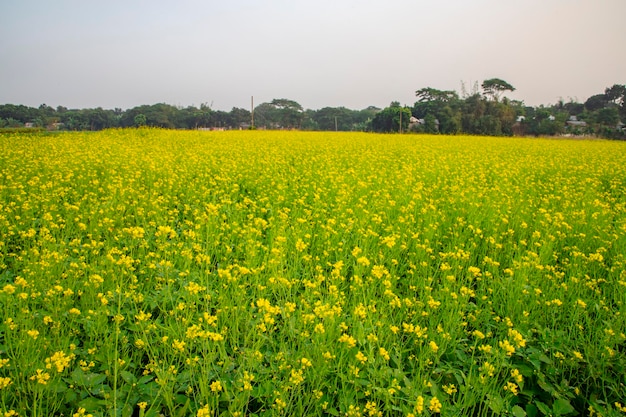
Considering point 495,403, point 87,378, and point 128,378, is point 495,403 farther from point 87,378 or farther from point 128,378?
point 87,378

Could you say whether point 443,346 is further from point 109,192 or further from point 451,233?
point 109,192

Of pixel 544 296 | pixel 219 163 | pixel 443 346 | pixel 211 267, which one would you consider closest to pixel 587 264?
pixel 544 296

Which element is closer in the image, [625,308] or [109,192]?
[625,308]

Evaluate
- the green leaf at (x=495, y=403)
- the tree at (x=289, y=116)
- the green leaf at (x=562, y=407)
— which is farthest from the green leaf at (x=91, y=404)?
the tree at (x=289, y=116)

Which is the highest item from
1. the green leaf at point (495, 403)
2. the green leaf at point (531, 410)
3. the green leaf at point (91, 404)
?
the green leaf at point (91, 404)

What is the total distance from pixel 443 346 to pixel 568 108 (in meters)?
70.7

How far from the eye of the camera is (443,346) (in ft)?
7.81

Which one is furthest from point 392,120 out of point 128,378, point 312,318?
point 128,378

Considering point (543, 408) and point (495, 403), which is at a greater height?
point (495, 403)

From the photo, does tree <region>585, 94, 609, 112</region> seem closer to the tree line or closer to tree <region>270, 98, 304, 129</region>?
the tree line

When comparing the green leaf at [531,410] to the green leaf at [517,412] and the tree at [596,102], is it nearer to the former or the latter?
the green leaf at [517,412]

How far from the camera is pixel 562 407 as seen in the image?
2035 mm

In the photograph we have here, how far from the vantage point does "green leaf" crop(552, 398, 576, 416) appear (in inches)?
79.4

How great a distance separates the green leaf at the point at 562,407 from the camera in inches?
79.4
